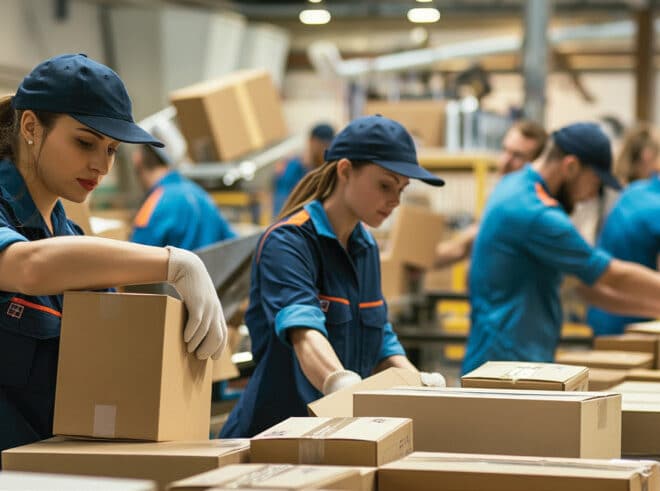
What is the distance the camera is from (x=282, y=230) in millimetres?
2670

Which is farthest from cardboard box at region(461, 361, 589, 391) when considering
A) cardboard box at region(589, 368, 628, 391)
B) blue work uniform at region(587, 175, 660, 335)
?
blue work uniform at region(587, 175, 660, 335)

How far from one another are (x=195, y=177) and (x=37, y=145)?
13.6 feet

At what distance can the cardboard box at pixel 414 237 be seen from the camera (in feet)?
19.3

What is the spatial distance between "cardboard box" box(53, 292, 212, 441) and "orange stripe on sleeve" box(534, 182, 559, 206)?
214 centimetres

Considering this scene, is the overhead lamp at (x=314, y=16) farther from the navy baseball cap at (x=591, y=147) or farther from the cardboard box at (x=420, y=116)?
the navy baseball cap at (x=591, y=147)

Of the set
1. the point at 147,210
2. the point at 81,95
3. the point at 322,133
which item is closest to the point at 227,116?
the point at 147,210

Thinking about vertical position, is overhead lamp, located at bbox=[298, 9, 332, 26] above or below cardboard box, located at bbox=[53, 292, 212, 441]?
above

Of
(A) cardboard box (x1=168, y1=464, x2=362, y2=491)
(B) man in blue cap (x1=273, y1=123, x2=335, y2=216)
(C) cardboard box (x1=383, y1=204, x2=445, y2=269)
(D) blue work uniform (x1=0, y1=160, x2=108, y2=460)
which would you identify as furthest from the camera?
(B) man in blue cap (x1=273, y1=123, x2=335, y2=216)

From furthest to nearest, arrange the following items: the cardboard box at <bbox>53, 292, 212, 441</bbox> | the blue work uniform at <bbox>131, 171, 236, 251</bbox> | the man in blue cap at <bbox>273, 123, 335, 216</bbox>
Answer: the man in blue cap at <bbox>273, 123, 335, 216</bbox>
the blue work uniform at <bbox>131, 171, 236, 251</bbox>
the cardboard box at <bbox>53, 292, 212, 441</bbox>

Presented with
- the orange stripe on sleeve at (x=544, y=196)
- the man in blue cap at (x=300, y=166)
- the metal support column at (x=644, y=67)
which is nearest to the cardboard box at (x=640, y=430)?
the orange stripe on sleeve at (x=544, y=196)

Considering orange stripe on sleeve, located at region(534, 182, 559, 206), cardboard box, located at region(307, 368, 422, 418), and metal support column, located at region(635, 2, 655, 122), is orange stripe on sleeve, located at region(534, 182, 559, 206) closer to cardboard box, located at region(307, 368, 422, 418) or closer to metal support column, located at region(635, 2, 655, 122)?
cardboard box, located at region(307, 368, 422, 418)

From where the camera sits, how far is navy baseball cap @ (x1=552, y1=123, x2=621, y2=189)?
3725mm

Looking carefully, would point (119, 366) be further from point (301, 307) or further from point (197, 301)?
point (301, 307)

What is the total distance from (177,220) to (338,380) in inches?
113
